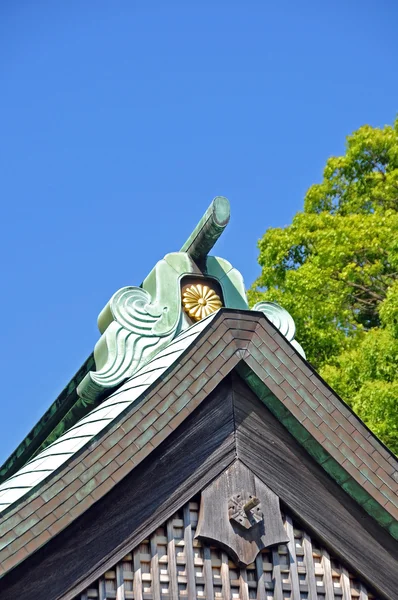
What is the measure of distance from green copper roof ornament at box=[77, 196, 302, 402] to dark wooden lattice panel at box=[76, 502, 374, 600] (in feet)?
3.89

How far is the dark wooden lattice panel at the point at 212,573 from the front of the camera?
5.04 metres

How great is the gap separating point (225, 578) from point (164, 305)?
1.85 metres

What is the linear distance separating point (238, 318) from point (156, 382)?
0.56 m

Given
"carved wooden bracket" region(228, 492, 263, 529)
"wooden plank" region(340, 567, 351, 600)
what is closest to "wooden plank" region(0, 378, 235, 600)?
"carved wooden bracket" region(228, 492, 263, 529)

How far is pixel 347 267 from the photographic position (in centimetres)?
1978

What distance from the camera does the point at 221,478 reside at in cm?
535

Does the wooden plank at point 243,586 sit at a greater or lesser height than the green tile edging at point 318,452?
lesser

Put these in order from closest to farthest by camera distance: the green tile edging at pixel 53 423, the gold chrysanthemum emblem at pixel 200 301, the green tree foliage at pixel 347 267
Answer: the gold chrysanthemum emblem at pixel 200 301 → the green tile edging at pixel 53 423 → the green tree foliage at pixel 347 267

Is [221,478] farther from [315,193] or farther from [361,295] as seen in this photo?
[315,193]

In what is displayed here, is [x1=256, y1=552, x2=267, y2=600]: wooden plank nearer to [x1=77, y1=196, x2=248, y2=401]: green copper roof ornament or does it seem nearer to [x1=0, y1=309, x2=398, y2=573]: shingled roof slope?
[x1=0, y1=309, x2=398, y2=573]: shingled roof slope

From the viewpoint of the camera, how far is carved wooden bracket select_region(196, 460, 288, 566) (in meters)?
5.19

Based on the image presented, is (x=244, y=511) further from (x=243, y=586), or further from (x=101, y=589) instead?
(x=101, y=589)

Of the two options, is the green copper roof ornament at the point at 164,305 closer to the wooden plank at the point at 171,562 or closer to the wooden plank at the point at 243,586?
the wooden plank at the point at 171,562

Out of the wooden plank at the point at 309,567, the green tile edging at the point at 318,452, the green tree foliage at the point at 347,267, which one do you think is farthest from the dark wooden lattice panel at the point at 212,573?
the green tree foliage at the point at 347,267
